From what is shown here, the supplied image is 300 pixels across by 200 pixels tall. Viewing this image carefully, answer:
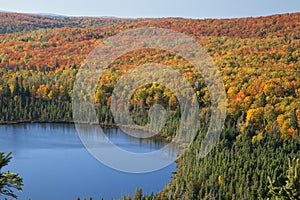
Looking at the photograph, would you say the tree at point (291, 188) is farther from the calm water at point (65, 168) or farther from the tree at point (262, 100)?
the tree at point (262, 100)

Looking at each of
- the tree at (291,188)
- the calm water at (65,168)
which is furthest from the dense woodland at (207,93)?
the tree at (291,188)

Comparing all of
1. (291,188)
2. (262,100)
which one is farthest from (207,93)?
(291,188)

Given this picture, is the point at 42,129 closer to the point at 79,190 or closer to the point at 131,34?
the point at 79,190

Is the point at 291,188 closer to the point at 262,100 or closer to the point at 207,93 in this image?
the point at 262,100

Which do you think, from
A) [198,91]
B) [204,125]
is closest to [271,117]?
[204,125]

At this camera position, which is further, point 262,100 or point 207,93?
point 207,93

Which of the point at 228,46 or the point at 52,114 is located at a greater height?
the point at 228,46
